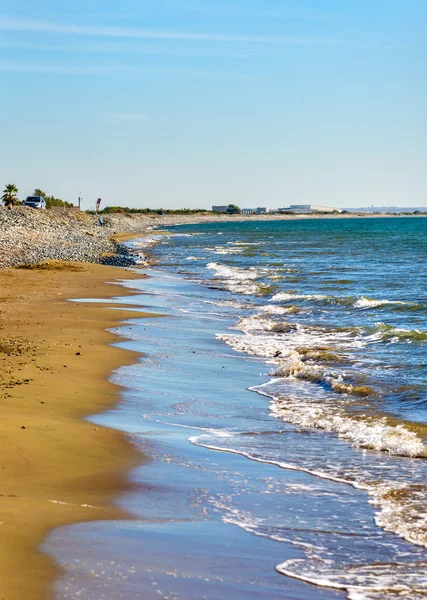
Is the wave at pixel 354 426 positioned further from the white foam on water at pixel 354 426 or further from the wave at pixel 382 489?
the wave at pixel 382 489

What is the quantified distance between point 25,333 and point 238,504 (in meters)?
10.7

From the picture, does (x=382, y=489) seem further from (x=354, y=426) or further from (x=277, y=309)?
(x=277, y=309)

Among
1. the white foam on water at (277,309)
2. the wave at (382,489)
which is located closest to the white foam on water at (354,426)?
the wave at (382,489)

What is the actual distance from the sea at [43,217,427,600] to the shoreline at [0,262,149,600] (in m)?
0.20

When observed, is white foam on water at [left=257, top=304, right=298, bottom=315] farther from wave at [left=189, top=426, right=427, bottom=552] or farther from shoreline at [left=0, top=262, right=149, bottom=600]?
wave at [left=189, top=426, right=427, bottom=552]

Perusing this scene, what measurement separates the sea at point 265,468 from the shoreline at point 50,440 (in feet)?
0.67

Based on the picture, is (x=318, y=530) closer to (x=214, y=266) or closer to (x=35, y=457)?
(x=35, y=457)

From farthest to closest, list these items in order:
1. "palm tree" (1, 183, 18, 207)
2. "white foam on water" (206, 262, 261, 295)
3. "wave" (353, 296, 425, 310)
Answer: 1. "palm tree" (1, 183, 18, 207)
2. "white foam on water" (206, 262, 261, 295)
3. "wave" (353, 296, 425, 310)

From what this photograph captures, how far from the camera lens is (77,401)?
11.6 m

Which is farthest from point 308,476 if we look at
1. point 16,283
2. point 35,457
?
point 16,283

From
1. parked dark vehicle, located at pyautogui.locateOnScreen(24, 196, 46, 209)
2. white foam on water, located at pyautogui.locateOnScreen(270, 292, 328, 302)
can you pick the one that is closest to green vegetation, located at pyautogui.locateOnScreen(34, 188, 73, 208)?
parked dark vehicle, located at pyautogui.locateOnScreen(24, 196, 46, 209)

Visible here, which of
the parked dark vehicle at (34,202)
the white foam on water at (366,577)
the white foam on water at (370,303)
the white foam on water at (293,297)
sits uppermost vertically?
the parked dark vehicle at (34,202)

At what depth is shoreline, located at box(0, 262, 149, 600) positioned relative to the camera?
6.08 m

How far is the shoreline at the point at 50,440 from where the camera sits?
19.9 feet
